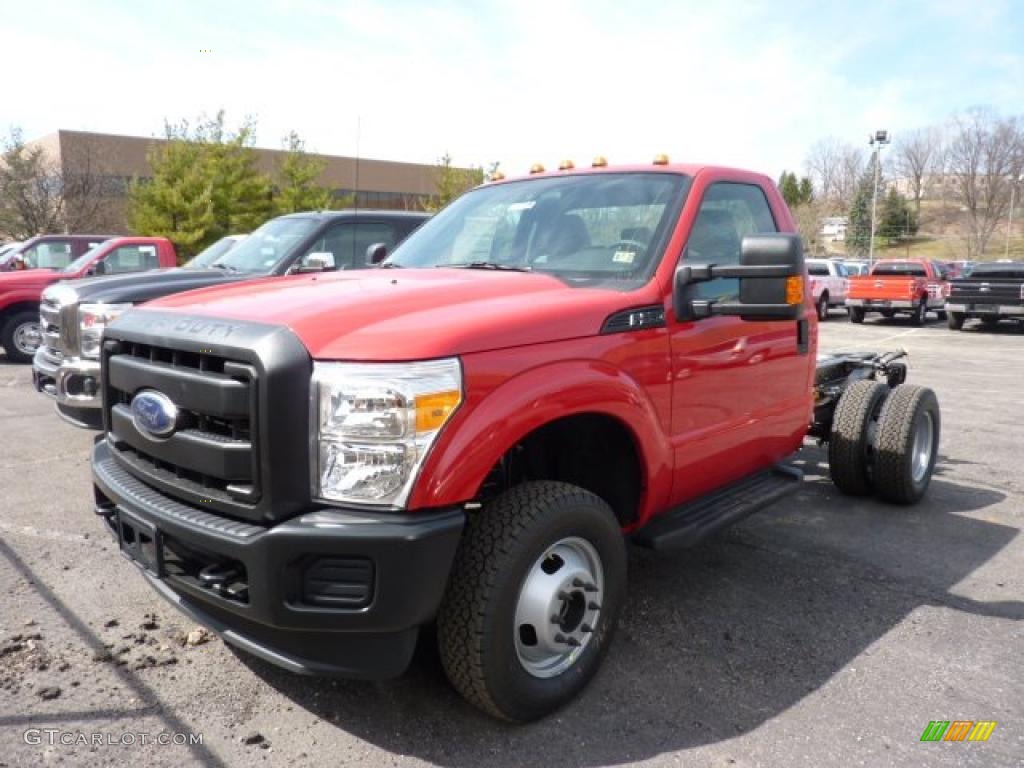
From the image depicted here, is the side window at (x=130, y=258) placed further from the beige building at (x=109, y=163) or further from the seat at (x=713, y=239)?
the beige building at (x=109, y=163)

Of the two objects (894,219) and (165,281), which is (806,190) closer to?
(894,219)

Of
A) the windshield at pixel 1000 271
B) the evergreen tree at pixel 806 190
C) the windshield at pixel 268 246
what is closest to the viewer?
the windshield at pixel 268 246

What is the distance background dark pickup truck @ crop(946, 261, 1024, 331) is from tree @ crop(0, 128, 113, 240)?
2887 cm

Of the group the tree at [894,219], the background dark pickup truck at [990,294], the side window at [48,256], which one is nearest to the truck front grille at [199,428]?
the side window at [48,256]

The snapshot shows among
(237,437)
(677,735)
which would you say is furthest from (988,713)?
(237,437)

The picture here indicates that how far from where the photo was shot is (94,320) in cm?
605

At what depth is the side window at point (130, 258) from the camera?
1191 centimetres

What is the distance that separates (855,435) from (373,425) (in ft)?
12.8

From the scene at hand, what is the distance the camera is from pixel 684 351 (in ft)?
11.1

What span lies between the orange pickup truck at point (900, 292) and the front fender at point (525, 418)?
20.8 metres


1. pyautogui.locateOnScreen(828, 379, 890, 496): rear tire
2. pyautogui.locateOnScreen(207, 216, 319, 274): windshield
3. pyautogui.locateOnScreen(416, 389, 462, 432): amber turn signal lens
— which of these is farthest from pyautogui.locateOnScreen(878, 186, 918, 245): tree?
pyautogui.locateOnScreen(416, 389, 462, 432): amber turn signal lens

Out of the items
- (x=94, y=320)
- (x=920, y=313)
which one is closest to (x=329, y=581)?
(x=94, y=320)

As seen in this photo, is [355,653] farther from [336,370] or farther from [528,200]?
[528,200]

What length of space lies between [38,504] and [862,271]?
1184 inches
